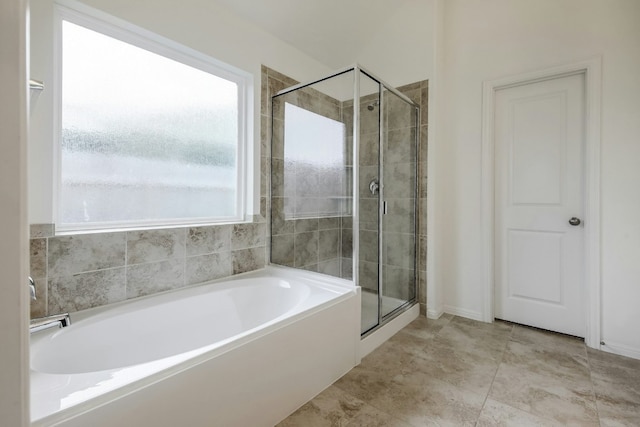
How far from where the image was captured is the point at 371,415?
139 centimetres

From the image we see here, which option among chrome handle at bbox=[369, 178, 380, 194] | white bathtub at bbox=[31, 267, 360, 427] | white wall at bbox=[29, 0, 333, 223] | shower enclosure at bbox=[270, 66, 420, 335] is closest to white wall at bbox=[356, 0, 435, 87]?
shower enclosure at bbox=[270, 66, 420, 335]

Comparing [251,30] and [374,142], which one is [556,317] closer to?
[374,142]

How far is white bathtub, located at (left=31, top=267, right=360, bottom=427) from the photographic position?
34.0 inches

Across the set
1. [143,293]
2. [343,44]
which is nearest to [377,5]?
[343,44]

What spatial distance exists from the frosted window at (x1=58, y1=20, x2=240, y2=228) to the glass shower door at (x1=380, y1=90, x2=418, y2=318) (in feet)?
4.01

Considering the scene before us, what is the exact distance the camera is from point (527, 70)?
2281 mm

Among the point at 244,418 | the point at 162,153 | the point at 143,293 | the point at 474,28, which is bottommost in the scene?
the point at 244,418

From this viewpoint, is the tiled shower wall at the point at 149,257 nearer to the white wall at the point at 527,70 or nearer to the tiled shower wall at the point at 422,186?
the tiled shower wall at the point at 422,186

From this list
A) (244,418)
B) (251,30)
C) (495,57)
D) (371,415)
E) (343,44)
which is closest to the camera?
(244,418)

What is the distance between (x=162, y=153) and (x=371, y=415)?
1879mm

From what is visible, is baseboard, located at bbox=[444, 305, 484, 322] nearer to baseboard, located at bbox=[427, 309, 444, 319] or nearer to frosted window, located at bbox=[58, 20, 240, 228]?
baseboard, located at bbox=[427, 309, 444, 319]

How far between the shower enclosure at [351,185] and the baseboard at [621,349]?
51.2 inches

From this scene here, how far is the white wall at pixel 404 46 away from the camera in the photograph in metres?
2.56

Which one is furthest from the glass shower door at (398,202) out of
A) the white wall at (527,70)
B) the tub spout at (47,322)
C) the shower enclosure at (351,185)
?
the tub spout at (47,322)
